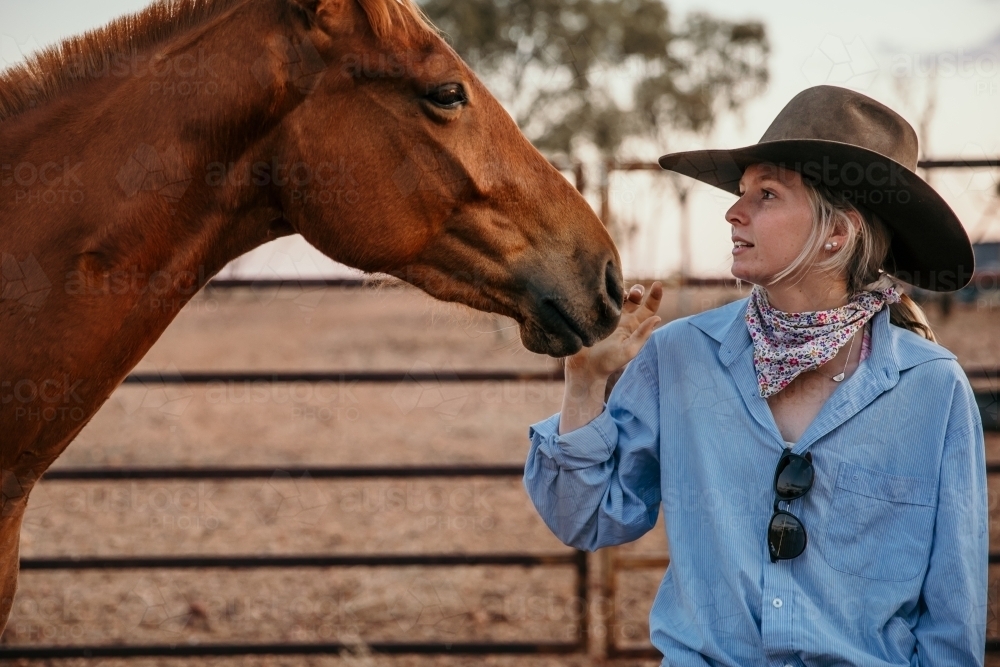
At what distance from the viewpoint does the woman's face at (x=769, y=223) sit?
1762mm

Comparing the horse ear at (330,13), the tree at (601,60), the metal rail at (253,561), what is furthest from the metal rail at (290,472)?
the tree at (601,60)

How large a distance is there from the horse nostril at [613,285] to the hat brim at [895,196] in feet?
1.21

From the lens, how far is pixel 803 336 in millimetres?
1759

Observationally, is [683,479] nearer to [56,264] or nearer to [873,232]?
[873,232]

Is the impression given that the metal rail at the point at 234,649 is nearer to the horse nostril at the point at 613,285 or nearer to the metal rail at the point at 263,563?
the metal rail at the point at 263,563

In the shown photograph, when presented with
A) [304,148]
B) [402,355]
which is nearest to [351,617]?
[304,148]

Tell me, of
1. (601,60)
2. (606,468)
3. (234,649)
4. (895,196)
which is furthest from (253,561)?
(601,60)

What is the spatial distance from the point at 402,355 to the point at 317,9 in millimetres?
12725

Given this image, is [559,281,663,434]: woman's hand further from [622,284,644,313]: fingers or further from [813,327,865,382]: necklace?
[813,327,865,382]: necklace

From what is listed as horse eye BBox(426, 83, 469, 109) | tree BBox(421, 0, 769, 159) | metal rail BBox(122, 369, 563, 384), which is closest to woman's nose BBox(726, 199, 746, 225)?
horse eye BBox(426, 83, 469, 109)

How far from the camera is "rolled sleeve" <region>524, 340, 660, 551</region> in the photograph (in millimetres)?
1827

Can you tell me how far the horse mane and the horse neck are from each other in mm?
42

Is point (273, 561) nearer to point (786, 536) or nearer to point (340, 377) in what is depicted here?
point (340, 377)

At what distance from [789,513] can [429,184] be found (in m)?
1.05
